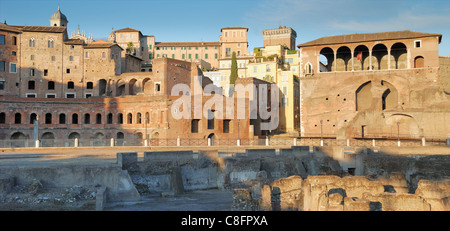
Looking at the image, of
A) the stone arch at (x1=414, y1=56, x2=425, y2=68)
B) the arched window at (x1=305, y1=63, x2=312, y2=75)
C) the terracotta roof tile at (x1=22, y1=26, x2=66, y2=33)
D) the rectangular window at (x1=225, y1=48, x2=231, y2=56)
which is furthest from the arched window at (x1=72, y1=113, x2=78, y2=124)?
the stone arch at (x1=414, y1=56, x2=425, y2=68)

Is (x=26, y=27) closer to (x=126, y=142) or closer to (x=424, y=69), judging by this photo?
(x=126, y=142)

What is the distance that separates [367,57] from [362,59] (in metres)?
0.73

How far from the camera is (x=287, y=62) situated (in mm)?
78312

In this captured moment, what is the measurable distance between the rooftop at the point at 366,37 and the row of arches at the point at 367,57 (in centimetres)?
135

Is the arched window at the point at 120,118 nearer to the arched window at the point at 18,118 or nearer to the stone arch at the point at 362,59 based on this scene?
the arched window at the point at 18,118

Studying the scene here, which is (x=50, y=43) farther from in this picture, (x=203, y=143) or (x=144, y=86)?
(x=203, y=143)

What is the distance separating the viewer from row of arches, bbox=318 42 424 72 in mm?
58156

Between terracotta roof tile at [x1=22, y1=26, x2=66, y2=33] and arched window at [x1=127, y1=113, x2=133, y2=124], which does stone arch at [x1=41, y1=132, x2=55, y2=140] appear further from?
terracotta roof tile at [x1=22, y1=26, x2=66, y2=33]

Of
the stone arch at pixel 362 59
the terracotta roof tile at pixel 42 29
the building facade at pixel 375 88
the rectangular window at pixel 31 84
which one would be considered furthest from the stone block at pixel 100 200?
the terracotta roof tile at pixel 42 29

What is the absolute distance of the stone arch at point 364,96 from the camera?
56.9m

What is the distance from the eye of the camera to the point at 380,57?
60188mm

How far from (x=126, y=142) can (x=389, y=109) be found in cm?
3077

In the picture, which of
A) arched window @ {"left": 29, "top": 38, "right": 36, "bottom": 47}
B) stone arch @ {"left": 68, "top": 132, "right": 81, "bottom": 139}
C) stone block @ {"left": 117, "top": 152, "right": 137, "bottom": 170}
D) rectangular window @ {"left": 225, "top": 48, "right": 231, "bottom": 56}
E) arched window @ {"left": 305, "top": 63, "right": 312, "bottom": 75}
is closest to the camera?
stone block @ {"left": 117, "top": 152, "right": 137, "bottom": 170}
